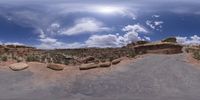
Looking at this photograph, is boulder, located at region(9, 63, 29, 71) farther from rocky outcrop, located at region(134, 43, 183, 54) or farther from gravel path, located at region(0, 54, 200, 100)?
rocky outcrop, located at region(134, 43, 183, 54)

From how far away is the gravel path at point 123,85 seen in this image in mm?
31000

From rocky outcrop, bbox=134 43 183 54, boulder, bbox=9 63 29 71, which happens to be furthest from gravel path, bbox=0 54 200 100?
rocky outcrop, bbox=134 43 183 54

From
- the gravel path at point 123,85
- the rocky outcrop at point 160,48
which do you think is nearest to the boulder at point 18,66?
the gravel path at point 123,85

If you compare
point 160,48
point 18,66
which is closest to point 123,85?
point 18,66

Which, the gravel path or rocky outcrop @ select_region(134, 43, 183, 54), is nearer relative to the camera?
the gravel path

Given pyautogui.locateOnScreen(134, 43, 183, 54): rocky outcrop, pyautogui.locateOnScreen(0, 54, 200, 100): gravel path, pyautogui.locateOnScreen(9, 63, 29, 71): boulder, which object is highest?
pyautogui.locateOnScreen(134, 43, 183, 54): rocky outcrop

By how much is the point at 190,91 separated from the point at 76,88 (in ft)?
25.9

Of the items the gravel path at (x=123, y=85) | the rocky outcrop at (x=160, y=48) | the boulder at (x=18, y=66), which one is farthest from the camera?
the rocky outcrop at (x=160, y=48)

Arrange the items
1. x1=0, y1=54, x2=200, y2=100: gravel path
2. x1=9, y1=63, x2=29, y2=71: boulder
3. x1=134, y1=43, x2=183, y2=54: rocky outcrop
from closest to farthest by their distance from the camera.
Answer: x1=0, y1=54, x2=200, y2=100: gravel path < x1=9, y1=63, x2=29, y2=71: boulder < x1=134, y1=43, x2=183, y2=54: rocky outcrop

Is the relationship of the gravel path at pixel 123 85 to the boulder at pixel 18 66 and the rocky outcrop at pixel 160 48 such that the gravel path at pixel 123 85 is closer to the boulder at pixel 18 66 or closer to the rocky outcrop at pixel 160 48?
the boulder at pixel 18 66

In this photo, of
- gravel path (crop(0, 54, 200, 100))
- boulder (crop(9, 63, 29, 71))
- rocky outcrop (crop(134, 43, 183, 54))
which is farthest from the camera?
rocky outcrop (crop(134, 43, 183, 54))

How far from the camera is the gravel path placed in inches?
1220

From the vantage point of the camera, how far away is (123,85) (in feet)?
107

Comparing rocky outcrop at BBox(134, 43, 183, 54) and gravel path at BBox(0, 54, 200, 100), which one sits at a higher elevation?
rocky outcrop at BBox(134, 43, 183, 54)
